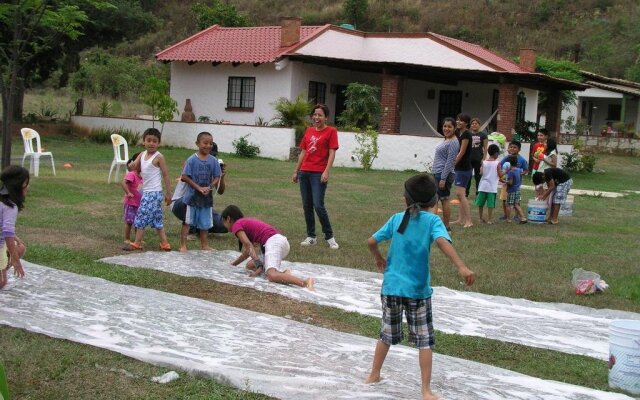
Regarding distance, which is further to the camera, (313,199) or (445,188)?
(445,188)

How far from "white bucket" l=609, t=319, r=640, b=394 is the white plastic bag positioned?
113 inches

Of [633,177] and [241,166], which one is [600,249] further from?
[633,177]

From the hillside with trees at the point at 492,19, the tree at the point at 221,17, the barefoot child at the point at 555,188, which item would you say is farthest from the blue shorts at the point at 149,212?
the hillside with trees at the point at 492,19

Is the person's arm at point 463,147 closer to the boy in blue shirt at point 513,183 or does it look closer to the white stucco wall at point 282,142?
the boy in blue shirt at point 513,183

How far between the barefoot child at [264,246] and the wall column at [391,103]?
62.6 ft

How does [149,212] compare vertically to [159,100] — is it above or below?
below

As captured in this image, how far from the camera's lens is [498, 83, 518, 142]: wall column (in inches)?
1016

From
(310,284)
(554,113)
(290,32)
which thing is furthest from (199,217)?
(554,113)

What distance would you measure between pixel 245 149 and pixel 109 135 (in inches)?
226

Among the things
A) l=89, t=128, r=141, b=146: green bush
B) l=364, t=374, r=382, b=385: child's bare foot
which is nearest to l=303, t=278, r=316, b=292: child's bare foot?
l=364, t=374, r=382, b=385: child's bare foot

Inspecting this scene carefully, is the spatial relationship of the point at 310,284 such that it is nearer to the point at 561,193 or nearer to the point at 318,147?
the point at 318,147

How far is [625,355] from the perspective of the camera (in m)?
5.17

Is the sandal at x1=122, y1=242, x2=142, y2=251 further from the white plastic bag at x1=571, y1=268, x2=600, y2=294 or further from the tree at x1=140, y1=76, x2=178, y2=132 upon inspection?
the tree at x1=140, y1=76, x2=178, y2=132

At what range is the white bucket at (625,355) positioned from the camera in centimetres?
514
